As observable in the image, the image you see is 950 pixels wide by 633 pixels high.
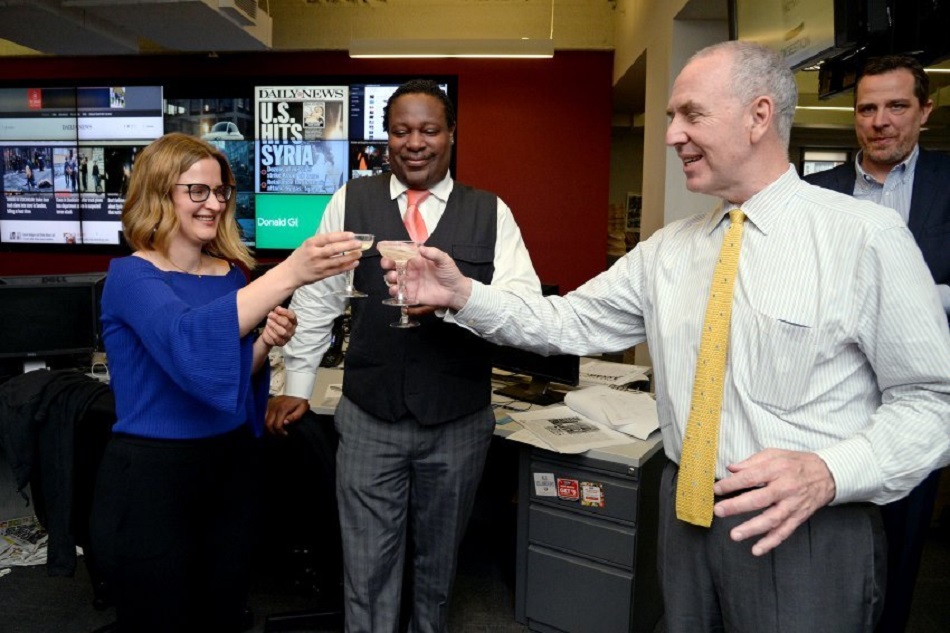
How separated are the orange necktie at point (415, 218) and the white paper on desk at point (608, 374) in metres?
1.40

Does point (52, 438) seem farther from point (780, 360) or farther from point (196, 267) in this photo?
point (780, 360)

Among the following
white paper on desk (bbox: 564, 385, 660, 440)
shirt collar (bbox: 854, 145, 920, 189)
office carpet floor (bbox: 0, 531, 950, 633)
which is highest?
shirt collar (bbox: 854, 145, 920, 189)

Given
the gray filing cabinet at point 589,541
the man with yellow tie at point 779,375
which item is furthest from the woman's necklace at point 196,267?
the gray filing cabinet at point 589,541

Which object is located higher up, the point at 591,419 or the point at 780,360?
the point at 780,360

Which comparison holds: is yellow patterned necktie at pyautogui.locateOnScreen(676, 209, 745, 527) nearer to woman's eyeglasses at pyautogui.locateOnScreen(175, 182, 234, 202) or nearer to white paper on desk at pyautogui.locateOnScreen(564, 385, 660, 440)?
woman's eyeglasses at pyautogui.locateOnScreen(175, 182, 234, 202)

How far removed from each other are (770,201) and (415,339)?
3.36 feet

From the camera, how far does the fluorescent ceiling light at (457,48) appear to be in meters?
4.80

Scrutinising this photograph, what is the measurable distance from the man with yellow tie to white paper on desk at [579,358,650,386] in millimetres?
1831

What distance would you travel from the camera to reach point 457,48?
4887 millimetres

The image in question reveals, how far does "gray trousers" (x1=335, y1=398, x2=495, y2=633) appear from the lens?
2027 mm

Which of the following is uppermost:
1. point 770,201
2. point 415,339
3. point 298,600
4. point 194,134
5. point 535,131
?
point 535,131

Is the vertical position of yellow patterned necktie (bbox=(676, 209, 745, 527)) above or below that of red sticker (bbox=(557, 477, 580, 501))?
above

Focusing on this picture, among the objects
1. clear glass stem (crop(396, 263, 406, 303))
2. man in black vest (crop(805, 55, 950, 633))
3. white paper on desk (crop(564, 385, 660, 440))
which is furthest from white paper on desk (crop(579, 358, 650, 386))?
clear glass stem (crop(396, 263, 406, 303))

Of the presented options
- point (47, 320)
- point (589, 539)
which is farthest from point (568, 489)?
point (47, 320)
